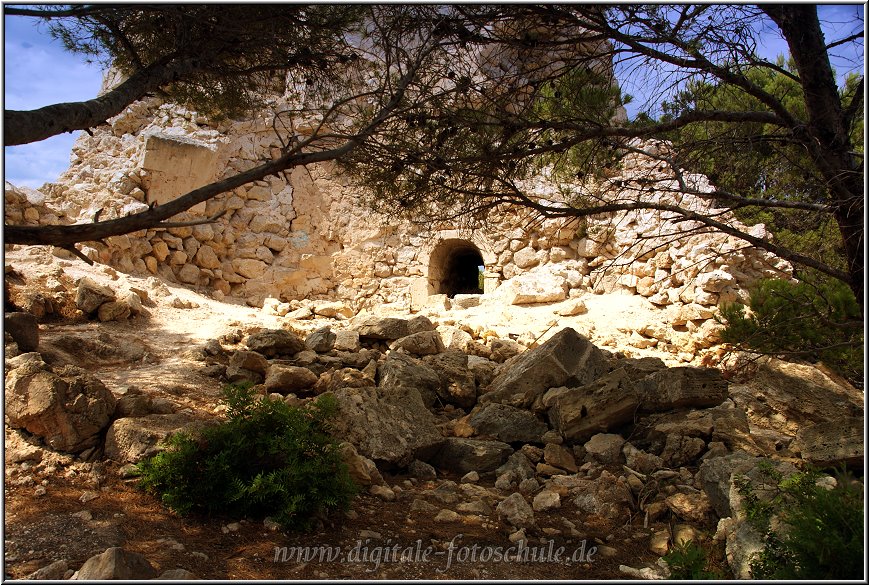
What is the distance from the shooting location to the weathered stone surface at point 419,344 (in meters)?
7.16

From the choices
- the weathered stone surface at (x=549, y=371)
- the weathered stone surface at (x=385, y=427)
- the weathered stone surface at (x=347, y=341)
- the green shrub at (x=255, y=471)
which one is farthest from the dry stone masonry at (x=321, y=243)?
the green shrub at (x=255, y=471)

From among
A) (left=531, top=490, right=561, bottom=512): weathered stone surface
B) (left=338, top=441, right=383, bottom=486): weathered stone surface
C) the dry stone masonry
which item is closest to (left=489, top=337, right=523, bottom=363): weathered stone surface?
the dry stone masonry

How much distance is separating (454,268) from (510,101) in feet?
30.8

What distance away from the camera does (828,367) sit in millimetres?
6668

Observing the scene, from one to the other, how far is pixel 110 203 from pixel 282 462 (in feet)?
28.3

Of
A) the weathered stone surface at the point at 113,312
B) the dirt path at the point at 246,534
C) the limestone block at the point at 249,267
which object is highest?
the limestone block at the point at 249,267

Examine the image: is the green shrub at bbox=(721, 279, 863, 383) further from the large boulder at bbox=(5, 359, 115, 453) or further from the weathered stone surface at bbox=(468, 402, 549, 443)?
the large boulder at bbox=(5, 359, 115, 453)

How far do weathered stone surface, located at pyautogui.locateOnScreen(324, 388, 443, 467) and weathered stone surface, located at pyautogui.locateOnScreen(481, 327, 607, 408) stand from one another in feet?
3.32

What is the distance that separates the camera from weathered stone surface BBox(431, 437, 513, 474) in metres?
4.75

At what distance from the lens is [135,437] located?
12.9 feet

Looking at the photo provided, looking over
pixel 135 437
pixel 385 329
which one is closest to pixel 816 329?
pixel 385 329

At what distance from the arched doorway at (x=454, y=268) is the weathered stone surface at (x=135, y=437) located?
8.40 meters

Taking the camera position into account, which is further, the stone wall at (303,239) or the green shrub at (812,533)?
the stone wall at (303,239)

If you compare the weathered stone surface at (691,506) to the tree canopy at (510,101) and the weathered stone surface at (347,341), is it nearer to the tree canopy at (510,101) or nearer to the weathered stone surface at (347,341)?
the tree canopy at (510,101)
